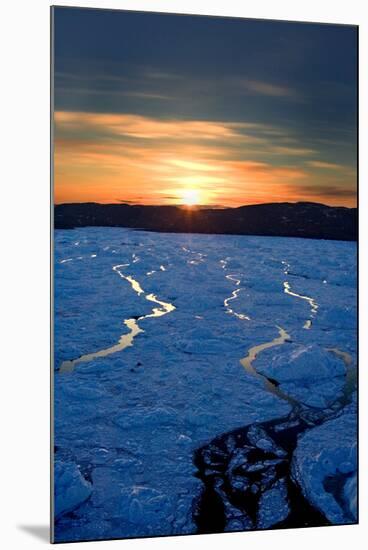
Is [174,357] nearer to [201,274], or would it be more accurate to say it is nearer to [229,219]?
[201,274]

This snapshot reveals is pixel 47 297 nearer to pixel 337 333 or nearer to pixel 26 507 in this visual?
pixel 26 507

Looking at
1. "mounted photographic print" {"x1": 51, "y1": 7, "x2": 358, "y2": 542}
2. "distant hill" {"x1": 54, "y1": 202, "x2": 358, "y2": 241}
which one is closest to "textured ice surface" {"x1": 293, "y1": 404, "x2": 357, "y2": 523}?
"mounted photographic print" {"x1": 51, "y1": 7, "x2": 358, "y2": 542}

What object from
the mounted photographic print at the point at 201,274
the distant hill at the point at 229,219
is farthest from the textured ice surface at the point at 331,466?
the distant hill at the point at 229,219

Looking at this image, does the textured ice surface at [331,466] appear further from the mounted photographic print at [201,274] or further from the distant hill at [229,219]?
the distant hill at [229,219]

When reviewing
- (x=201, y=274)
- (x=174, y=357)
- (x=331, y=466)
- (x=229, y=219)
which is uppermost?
(x=229, y=219)

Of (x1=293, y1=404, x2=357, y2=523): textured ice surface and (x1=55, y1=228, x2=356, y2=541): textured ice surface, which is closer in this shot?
(x1=55, y1=228, x2=356, y2=541): textured ice surface

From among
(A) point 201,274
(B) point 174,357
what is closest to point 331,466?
(B) point 174,357

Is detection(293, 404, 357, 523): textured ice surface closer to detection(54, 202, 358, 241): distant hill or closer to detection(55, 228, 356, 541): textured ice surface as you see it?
detection(55, 228, 356, 541): textured ice surface
